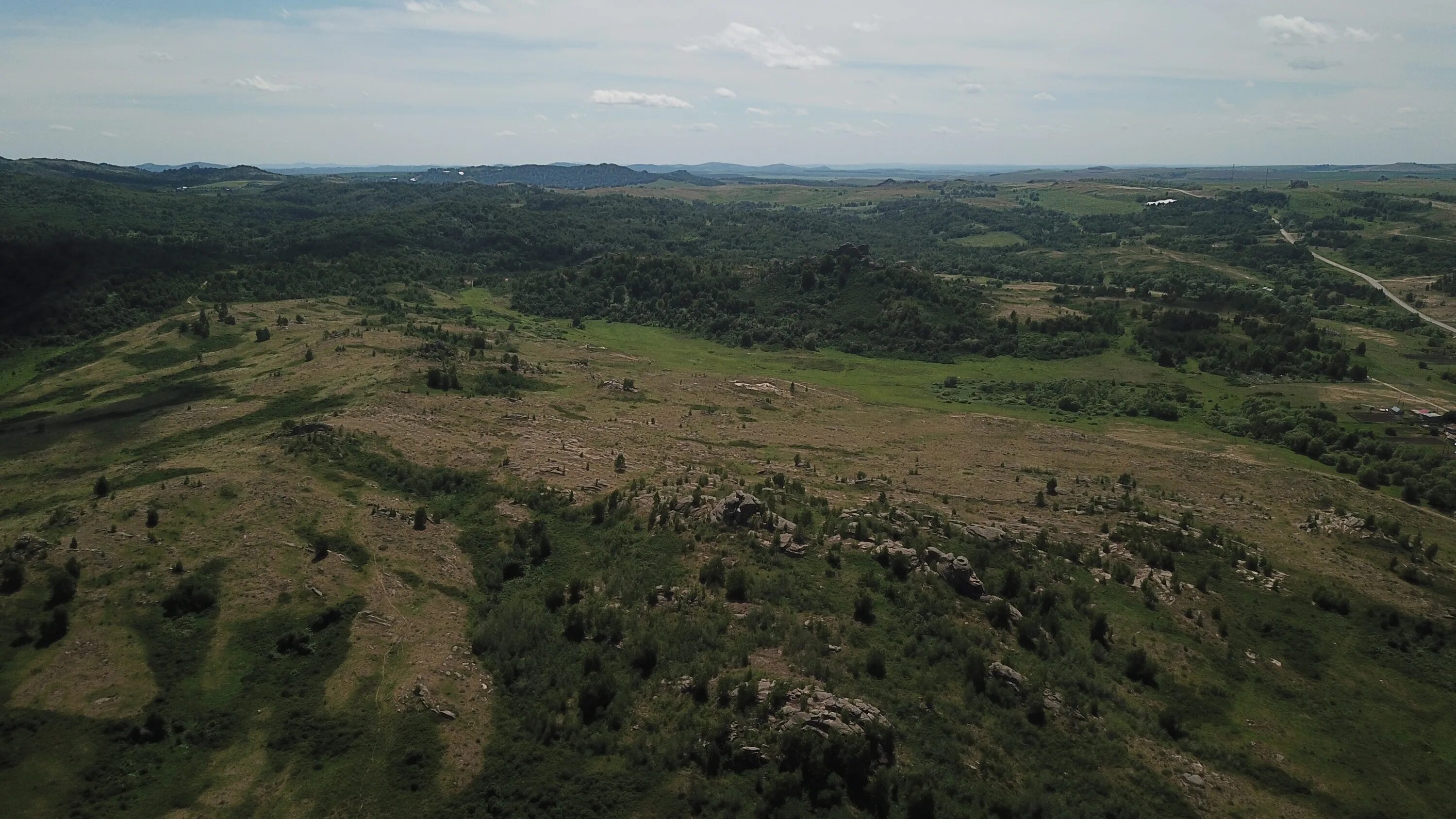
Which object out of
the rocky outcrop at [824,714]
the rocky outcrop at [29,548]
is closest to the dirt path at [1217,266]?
the rocky outcrop at [824,714]

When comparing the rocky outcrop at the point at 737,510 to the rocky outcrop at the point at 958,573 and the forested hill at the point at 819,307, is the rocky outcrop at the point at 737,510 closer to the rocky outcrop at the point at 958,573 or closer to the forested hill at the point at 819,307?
the rocky outcrop at the point at 958,573

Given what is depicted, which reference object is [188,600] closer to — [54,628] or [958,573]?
[54,628]

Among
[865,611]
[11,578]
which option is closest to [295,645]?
[11,578]

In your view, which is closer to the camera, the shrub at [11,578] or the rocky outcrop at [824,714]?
the rocky outcrop at [824,714]

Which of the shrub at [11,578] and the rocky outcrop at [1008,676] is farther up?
the shrub at [11,578]

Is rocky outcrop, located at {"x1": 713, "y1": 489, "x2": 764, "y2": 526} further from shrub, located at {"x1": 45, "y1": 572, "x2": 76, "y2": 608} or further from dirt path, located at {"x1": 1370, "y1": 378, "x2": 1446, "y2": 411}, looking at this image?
dirt path, located at {"x1": 1370, "y1": 378, "x2": 1446, "y2": 411}

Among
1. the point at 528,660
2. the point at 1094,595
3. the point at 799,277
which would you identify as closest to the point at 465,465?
the point at 528,660

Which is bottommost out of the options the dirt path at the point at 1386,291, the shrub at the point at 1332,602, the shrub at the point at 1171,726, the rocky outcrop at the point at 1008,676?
the shrub at the point at 1171,726

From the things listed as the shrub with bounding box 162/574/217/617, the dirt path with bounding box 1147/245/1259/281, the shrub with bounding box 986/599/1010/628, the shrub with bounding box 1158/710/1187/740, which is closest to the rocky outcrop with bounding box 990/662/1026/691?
the shrub with bounding box 986/599/1010/628

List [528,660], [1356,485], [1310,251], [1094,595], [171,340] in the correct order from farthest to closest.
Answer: [1310,251] < [171,340] < [1356,485] < [1094,595] < [528,660]

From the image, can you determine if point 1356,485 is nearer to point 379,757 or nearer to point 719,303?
point 379,757

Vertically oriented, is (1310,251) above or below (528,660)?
above
